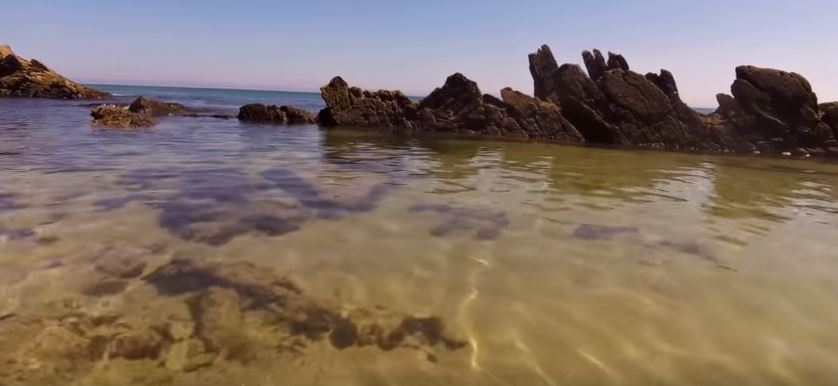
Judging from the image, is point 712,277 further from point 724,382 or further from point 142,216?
point 142,216

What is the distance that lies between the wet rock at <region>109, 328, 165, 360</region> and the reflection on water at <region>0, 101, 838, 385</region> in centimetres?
1

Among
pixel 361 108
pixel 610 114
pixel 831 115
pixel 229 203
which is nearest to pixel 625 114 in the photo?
pixel 610 114

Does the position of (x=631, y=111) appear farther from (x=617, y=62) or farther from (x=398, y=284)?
(x=398, y=284)

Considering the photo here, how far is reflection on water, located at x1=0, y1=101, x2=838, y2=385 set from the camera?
2.93 m

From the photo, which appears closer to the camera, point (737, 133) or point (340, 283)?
point (340, 283)

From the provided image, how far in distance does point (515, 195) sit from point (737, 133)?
18.8m

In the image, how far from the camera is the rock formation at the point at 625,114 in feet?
70.4

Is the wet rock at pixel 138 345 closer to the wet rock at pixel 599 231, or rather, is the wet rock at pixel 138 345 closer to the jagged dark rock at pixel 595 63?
the wet rock at pixel 599 231

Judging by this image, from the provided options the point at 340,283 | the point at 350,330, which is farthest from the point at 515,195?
the point at 350,330

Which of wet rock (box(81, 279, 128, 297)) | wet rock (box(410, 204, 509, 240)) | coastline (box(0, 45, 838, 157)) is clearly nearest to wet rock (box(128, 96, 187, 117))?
coastline (box(0, 45, 838, 157))

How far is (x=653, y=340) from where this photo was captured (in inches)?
130

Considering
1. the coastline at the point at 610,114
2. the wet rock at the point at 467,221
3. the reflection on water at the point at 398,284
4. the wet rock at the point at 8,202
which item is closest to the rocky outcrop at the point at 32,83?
the coastline at the point at 610,114

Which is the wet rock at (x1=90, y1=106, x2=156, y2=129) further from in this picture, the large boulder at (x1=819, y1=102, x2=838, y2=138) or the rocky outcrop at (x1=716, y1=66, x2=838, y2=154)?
the large boulder at (x1=819, y1=102, x2=838, y2=138)

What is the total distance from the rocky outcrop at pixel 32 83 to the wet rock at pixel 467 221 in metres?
48.6
